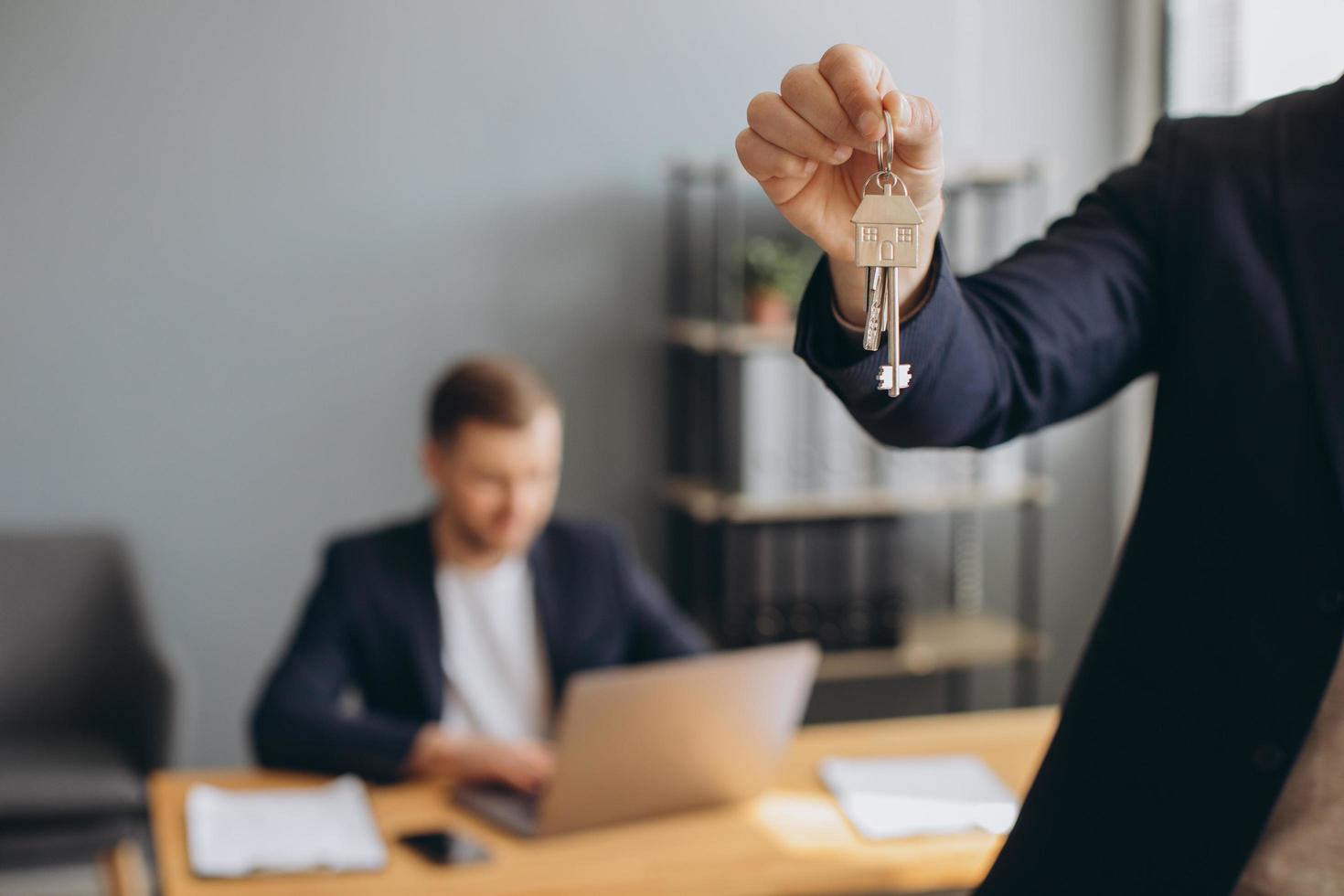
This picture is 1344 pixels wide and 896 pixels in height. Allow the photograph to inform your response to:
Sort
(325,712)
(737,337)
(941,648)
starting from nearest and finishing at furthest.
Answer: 1. (325,712)
2. (737,337)
3. (941,648)

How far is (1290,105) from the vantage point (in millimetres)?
920

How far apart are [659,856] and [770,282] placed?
5.93 ft

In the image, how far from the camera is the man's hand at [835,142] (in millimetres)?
592

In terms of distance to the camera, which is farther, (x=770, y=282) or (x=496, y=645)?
(x=770, y=282)

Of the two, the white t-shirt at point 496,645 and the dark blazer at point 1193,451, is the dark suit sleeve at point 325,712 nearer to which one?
the white t-shirt at point 496,645

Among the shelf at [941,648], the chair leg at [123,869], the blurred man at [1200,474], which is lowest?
the chair leg at [123,869]

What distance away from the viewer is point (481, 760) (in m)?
1.88

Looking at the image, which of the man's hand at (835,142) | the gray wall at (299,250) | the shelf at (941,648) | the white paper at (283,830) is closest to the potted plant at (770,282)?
the gray wall at (299,250)

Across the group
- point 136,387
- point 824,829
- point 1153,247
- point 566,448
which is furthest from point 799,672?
point 136,387

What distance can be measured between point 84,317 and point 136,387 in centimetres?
19

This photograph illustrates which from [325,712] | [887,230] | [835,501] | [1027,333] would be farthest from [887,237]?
[835,501]

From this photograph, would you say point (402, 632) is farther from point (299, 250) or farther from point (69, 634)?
point (299, 250)

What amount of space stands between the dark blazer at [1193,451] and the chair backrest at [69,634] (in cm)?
247

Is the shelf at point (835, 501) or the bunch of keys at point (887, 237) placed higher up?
the bunch of keys at point (887, 237)
